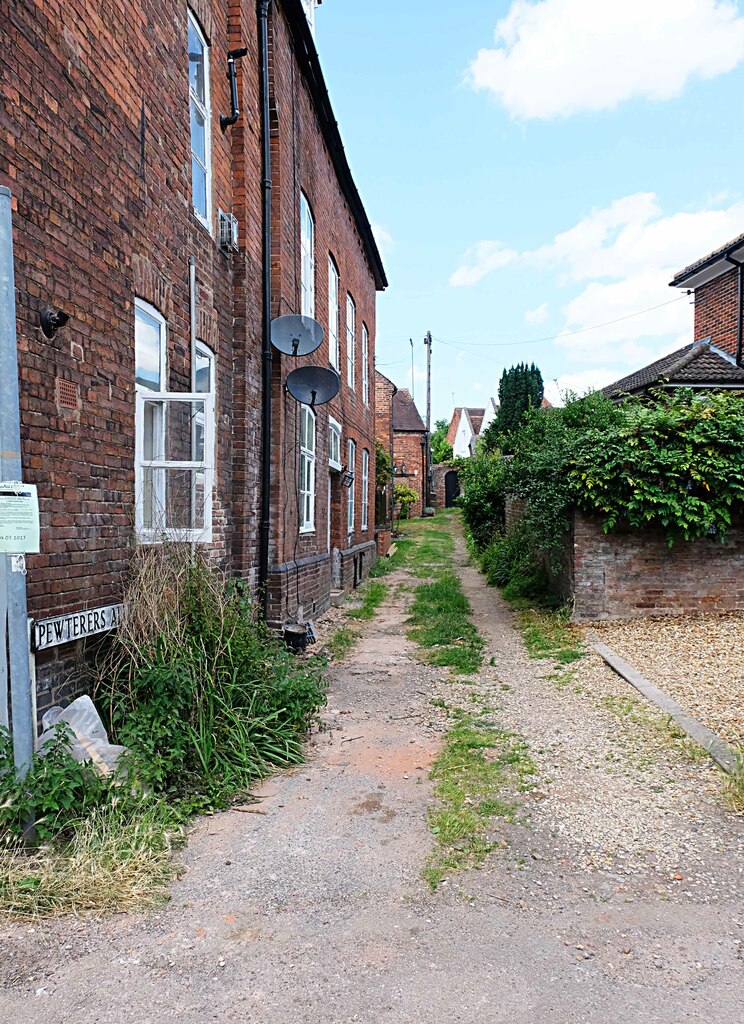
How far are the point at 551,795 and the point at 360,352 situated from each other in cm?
1417

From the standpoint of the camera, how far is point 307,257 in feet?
37.8

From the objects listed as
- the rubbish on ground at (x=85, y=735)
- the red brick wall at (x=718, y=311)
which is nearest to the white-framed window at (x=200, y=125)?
the rubbish on ground at (x=85, y=735)

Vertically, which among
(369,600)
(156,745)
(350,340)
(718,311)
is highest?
(718,311)

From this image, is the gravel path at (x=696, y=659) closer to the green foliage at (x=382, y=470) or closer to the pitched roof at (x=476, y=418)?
the green foliage at (x=382, y=470)

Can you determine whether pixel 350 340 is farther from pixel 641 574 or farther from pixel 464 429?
pixel 464 429

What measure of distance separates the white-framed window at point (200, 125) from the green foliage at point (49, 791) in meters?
5.22

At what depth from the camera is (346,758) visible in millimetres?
5527

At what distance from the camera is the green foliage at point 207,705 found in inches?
180

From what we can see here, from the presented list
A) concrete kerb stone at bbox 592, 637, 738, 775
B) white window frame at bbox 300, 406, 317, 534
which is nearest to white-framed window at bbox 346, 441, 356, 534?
white window frame at bbox 300, 406, 317, 534

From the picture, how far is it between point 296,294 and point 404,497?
2824 centimetres

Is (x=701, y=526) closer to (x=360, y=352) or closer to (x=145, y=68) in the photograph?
(x=145, y=68)

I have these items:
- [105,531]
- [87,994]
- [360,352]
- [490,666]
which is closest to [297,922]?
[87,994]

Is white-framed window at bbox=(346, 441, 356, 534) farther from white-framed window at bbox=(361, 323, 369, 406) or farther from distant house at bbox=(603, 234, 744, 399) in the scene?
distant house at bbox=(603, 234, 744, 399)

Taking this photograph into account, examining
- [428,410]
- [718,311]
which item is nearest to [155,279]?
[718,311]
